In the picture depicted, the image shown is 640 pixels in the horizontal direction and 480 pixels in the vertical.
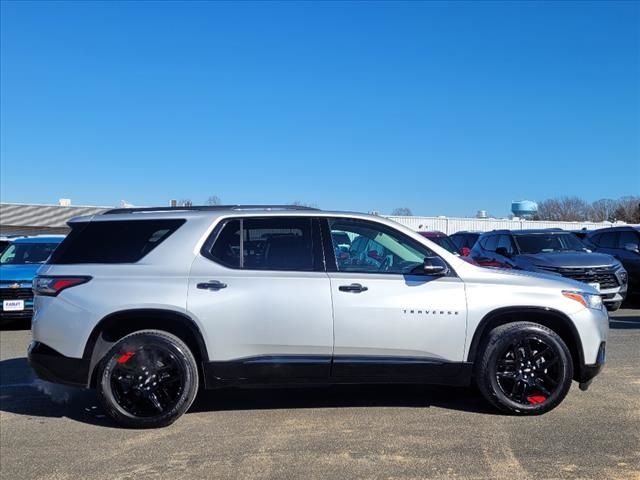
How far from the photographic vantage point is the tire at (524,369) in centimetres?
503

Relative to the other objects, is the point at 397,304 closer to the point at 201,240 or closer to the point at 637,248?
the point at 201,240

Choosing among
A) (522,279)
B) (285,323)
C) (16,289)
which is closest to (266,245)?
(285,323)

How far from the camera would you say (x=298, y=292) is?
16.2ft

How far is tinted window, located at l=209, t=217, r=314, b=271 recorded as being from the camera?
5.11 m

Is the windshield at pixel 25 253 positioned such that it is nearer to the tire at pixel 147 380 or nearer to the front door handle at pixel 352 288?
the tire at pixel 147 380

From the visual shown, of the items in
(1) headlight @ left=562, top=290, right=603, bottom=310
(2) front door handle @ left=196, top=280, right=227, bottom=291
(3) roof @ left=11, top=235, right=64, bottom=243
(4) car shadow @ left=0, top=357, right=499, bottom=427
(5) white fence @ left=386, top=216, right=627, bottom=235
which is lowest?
(4) car shadow @ left=0, top=357, right=499, bottom=427

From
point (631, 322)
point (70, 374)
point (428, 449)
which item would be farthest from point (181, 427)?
point (631, 322)

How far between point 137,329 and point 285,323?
4.35ft

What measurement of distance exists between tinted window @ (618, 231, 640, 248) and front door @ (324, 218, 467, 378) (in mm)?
10027

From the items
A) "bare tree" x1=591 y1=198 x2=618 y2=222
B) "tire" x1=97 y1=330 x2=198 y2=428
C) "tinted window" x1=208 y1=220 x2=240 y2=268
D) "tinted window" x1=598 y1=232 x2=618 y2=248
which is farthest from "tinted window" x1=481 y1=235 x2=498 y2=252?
"bare tree" x1=591 y1=198 x2=618 y2=222

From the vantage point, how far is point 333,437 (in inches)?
184

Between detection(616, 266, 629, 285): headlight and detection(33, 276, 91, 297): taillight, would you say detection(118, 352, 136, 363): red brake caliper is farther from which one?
detection(616, 266, 629, 285): headlight

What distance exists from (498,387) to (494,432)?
471 mm

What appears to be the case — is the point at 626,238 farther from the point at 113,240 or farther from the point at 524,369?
the point at 113,240
